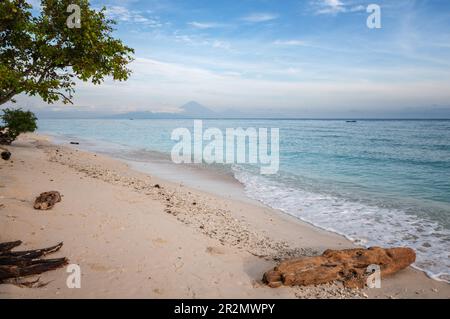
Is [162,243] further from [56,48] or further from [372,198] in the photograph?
[372,198]

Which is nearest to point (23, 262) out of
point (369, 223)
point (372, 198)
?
point (369, 223)

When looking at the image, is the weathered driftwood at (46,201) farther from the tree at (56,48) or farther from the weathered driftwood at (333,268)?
the weathered driftwood at (333,268)

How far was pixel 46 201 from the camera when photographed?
991 cm

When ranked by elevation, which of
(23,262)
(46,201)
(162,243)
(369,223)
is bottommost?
(369,223)

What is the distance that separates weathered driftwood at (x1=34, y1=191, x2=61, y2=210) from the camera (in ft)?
31.9

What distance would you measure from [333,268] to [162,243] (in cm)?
426

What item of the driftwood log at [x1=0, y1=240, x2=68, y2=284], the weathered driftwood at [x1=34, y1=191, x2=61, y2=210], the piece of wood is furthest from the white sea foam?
the piece of wood

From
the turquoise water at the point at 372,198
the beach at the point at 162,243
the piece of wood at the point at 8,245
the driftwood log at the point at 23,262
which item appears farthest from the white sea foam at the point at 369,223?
the piece of wood at the point at 8,245

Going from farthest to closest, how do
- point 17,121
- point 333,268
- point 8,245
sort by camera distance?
point 17,121 < point 8,245 < point 333,268

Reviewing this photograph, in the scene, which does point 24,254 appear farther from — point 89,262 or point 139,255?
point 139,255

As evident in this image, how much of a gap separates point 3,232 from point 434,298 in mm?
10183

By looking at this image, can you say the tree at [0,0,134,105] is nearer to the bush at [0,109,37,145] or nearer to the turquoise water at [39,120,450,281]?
the turquoise water at [39,120,450,281]

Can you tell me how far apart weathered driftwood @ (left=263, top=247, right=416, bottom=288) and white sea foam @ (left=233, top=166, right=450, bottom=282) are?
1.82m

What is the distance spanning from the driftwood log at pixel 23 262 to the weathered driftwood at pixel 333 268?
178 inches
